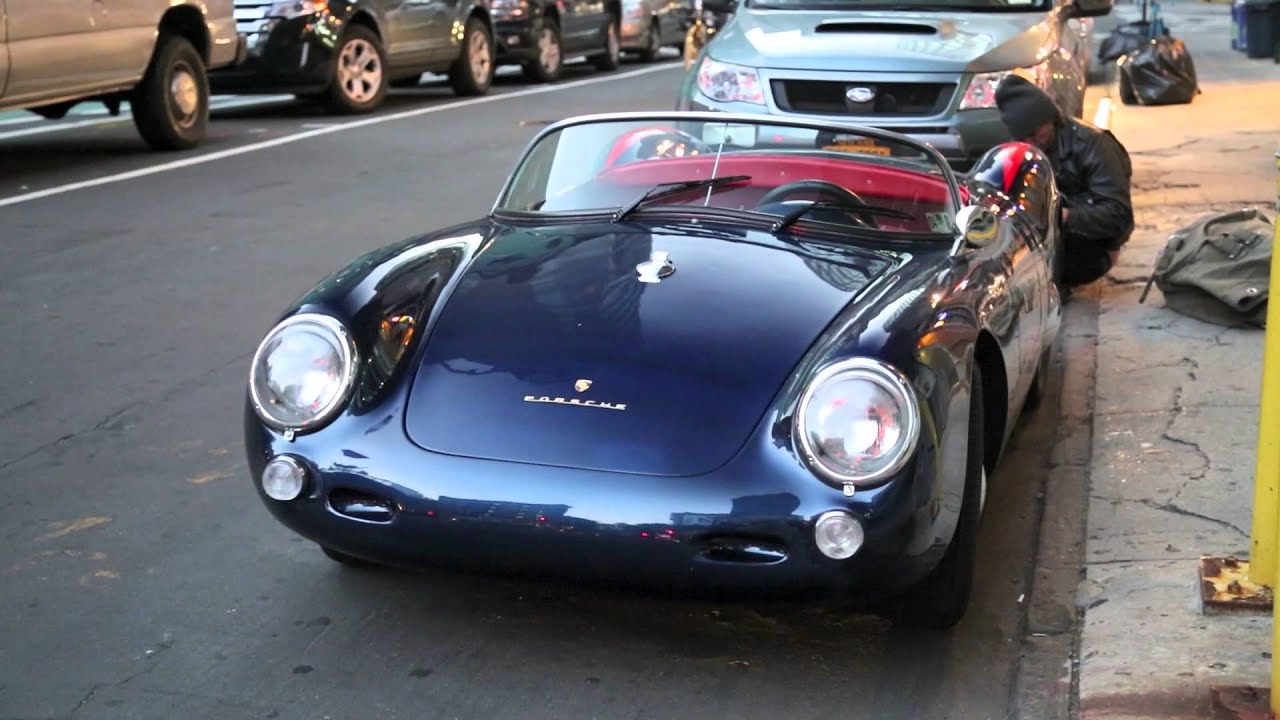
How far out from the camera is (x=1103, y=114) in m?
13.4

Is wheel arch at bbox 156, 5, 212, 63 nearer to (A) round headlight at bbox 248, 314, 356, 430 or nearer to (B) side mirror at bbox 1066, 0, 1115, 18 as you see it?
(B) side mirror at bbox 1066, 0, 1115, 18

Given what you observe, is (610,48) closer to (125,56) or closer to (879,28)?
(125,56)

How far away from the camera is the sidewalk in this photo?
3518 millimetres

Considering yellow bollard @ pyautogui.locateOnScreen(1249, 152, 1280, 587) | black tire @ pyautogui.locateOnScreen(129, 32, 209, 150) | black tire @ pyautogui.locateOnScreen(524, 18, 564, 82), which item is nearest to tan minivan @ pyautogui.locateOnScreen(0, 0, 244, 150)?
black tire @ pyautogui.locateOnScreen(129, 32, 209, 150)

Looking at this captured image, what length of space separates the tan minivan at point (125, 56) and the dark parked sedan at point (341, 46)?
1.43m

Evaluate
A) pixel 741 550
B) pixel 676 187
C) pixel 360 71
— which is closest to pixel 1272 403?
pixel 741 550

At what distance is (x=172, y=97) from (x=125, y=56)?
2.37ft

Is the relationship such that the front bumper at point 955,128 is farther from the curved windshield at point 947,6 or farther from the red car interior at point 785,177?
the red car interior at point 785,177

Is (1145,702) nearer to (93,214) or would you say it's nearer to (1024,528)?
(1024,528)

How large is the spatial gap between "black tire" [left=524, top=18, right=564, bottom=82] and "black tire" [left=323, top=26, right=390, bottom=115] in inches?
148

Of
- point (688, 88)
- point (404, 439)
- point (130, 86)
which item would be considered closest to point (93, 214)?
point (130, 86)

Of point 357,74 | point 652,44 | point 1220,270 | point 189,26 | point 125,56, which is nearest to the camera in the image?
point 1220,270

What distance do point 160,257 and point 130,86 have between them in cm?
384

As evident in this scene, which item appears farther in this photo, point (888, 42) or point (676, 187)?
point (888, 42)
